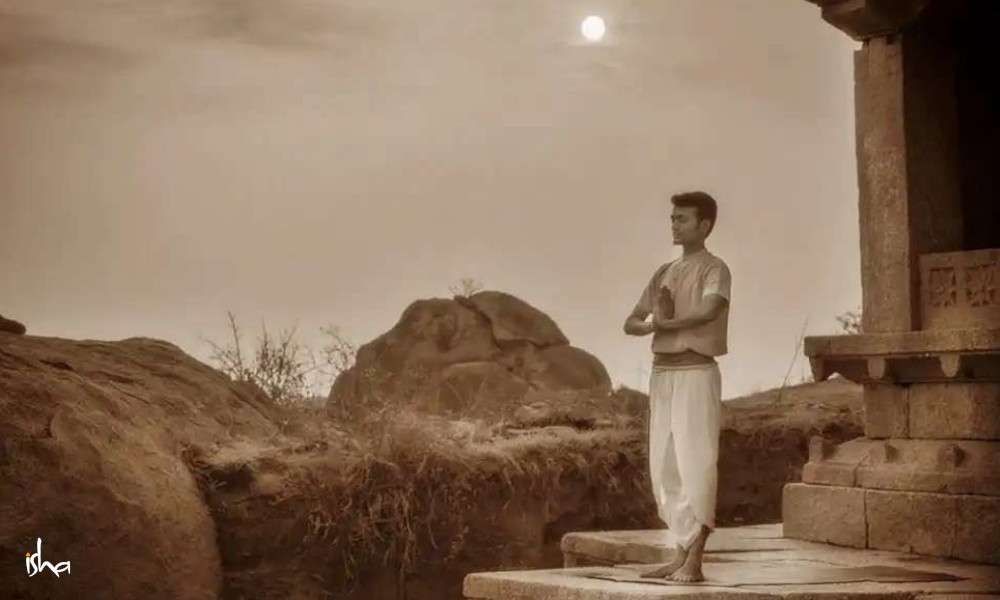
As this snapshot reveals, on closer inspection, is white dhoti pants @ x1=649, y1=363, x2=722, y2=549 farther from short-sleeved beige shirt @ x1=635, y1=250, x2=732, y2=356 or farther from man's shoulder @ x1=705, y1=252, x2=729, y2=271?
man's shoulder @ x1=705, y1=252, x2=729, y2=271

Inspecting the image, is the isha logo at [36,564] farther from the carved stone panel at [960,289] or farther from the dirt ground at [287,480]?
the carved stone panel at [960,289]

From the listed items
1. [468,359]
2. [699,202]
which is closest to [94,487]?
[699,202]

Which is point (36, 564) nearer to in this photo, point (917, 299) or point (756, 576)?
point (756, 576)

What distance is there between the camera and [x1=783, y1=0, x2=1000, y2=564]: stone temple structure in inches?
416

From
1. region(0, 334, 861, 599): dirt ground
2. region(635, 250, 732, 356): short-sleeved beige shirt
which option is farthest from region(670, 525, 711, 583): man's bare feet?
region(0, 334, 861, 599): dirt ground

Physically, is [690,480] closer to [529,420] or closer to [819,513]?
[819,513]

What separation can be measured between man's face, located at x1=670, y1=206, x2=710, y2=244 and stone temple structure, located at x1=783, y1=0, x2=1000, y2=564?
102 inches

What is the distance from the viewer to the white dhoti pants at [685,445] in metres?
8.52

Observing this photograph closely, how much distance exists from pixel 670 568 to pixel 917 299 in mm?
3366

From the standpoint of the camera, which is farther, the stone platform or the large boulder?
the large boulder

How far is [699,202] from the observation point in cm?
877

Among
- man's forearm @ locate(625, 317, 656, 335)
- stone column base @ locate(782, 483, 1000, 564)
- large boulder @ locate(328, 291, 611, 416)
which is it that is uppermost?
large boulder @ locate(328, 291, 611, 416)

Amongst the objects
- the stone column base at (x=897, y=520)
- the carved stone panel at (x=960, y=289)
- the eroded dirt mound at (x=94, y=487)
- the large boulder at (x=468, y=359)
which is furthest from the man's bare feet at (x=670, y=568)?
the large boulder at (x=468, y=359)

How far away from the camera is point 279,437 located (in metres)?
14.4
